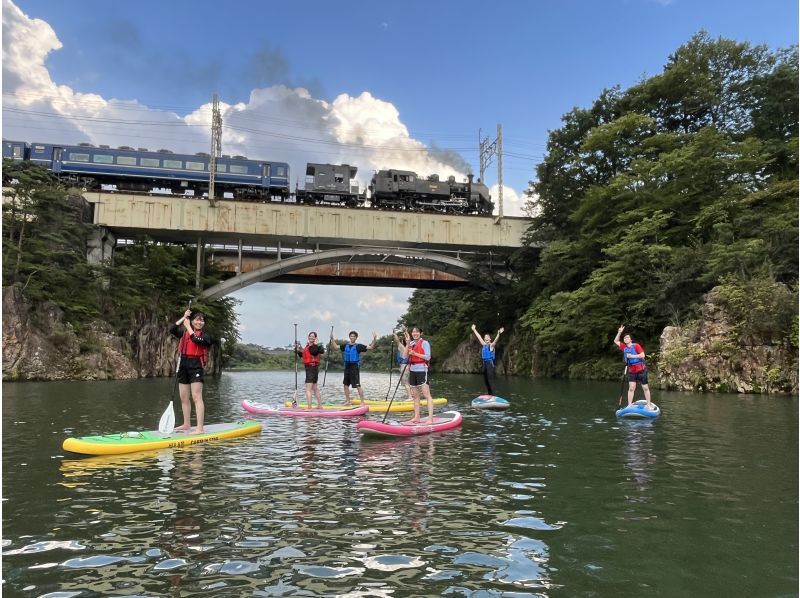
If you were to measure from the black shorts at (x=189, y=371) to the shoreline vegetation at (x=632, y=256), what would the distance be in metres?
21.6

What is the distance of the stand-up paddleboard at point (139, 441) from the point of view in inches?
351

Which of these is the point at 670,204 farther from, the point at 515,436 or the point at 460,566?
the point at 460,566

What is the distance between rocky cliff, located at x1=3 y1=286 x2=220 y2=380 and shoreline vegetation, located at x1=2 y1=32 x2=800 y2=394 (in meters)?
0.09

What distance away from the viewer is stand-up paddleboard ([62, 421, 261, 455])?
8914 mm

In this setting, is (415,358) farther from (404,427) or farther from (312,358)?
(312,358)

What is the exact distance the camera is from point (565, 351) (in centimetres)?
4128

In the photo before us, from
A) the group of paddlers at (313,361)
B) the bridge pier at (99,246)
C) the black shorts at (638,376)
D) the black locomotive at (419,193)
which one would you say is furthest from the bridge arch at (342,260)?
the black shorts at (638,376)

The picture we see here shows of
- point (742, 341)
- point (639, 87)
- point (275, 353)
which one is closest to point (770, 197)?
point (742, 341)

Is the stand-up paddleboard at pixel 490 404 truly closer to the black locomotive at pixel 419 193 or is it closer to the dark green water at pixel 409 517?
the dark green water at pixel 409 517

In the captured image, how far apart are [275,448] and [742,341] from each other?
21.2 meters

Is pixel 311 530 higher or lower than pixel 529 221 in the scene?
lower

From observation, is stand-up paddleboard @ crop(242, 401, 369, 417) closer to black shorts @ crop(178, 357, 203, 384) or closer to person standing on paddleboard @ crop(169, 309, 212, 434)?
person standing on paddleboard @ crop(169, 309, 212, 434)

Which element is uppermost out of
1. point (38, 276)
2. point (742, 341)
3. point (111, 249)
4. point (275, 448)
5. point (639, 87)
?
point (639, 87)

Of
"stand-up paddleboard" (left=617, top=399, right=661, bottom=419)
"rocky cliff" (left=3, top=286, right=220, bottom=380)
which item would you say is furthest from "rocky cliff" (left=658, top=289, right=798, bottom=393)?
"rocky cliff" (left=3, top=286, right=220, bottom=380)
